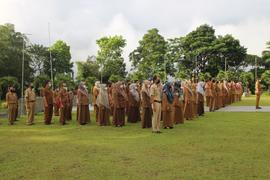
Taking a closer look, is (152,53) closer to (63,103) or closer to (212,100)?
(212,100)

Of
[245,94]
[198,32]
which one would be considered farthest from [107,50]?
[245,94]

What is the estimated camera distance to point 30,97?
19125 millimetres

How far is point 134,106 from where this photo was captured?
63.1 feet

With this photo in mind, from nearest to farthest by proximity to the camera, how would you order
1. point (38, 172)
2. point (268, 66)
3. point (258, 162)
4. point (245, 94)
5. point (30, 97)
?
1. point (38, 172)
2. point (258, 162)
3. point (30, 97)
4. point (245, 94)
5. point (268, 66)

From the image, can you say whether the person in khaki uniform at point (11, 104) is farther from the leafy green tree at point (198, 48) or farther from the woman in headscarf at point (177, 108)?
the leafy green tree at point (198, 48)

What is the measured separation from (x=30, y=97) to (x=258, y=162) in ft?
39.6

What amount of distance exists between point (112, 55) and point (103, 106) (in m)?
54.5

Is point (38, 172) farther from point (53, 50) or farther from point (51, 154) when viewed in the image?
point (53, 50)

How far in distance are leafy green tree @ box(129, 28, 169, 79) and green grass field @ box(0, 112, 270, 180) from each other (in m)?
53.2

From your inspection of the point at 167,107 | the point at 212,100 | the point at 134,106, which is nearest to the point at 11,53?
the point at 212,100

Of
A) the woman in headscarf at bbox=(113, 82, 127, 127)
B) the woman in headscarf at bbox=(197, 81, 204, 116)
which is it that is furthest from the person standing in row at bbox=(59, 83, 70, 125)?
the woman in headscarf at bbox=(197, 81, 204, 116)

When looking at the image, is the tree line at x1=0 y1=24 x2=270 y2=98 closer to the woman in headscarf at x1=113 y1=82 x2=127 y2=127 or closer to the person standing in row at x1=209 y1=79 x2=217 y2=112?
the person standing in row at x1=209 y1=79 x2=217 y2=112

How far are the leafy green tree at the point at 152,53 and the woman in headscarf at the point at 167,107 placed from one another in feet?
169

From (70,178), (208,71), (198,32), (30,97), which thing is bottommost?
(70,178)
